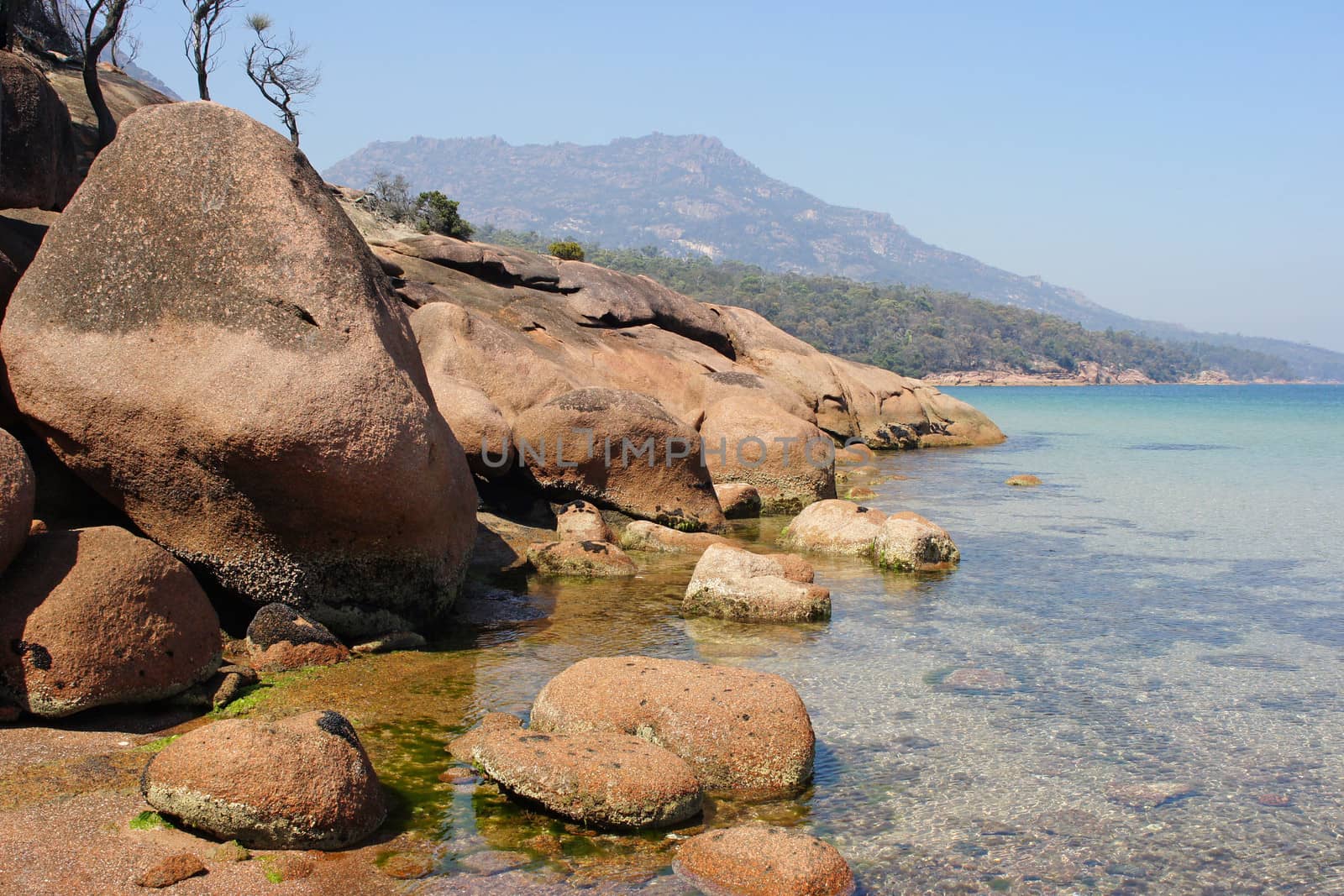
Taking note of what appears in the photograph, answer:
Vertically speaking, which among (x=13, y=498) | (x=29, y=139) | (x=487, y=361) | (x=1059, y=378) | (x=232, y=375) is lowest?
(x=13, y=498)

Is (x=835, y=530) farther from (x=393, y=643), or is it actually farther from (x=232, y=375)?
(x=232, y=375)

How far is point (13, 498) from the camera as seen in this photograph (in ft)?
24.6

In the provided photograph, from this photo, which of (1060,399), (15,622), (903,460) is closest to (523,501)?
(15,622)

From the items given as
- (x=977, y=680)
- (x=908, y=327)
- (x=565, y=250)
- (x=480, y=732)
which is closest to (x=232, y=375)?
(x=480, y=732)

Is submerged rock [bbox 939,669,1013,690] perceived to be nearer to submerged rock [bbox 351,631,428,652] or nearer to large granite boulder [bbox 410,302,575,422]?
submerged rock [bbox 351,631,428,652]

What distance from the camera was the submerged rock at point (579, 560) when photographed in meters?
14.2

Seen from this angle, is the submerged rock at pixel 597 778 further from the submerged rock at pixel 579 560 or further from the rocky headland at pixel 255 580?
the submerged rock at pixel 579 560

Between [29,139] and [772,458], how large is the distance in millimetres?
13515

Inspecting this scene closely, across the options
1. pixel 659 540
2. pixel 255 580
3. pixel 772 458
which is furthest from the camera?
pixel 772 458

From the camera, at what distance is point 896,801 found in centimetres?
730

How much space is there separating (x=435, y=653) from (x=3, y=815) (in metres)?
4.44

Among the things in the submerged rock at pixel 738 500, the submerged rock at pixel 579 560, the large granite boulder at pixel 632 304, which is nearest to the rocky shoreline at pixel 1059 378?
the large granite boulder at pixel 632 304

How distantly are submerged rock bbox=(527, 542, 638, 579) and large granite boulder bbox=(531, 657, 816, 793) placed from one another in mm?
5865

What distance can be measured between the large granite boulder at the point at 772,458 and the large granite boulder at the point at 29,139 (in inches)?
473
